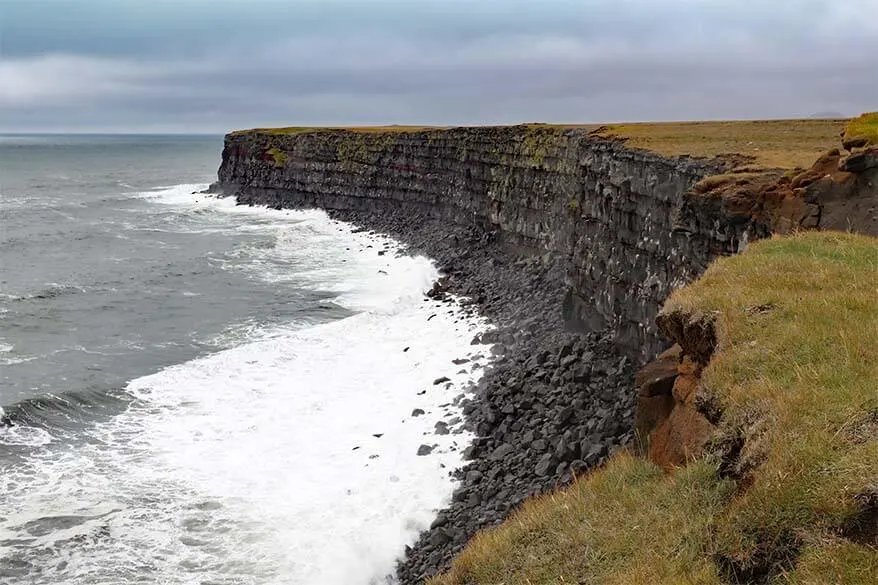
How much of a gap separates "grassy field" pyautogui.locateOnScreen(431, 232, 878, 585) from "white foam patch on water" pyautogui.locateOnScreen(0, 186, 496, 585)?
6322mm

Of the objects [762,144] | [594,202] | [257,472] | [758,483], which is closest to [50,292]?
[257,472]

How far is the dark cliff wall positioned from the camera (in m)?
20.2

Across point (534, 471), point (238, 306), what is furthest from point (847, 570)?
point (238, 306)

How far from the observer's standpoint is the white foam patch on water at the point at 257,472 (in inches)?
584

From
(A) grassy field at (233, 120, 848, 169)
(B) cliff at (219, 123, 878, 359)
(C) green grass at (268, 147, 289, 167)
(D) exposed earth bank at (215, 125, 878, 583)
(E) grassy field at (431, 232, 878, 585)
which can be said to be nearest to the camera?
(E) grassy field at (431, 232, 878, 585)

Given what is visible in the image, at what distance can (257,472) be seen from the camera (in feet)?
60.4

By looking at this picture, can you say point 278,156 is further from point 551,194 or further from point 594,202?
point 594,202

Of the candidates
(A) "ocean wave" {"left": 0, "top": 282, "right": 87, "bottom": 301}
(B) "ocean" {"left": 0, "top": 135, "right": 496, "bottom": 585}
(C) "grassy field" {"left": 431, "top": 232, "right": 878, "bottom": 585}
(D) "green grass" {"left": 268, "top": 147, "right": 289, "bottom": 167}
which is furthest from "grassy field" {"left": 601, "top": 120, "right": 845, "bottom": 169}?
(D) "green grass" {"left": 268, "top": 147, "right": 289, "bottom": 167}

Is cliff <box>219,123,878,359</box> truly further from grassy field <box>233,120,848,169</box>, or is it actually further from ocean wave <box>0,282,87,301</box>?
ocean wave <box>0,282,87,301</box>

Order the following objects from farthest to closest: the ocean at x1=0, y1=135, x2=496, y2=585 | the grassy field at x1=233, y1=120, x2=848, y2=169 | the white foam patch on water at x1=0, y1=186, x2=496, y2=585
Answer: the grassy field at x1=233, y1=120, x2=848, y2=169
the ocean at x1=0, y1=135, x2=496, y2=585
the white foam patch on water at x1=0, y1=186, x2=496, y2=585

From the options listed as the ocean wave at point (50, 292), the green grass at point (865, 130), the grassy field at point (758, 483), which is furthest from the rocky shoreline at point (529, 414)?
the ocean wave at point (50, 292)

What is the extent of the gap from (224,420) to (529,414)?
28.9 ft

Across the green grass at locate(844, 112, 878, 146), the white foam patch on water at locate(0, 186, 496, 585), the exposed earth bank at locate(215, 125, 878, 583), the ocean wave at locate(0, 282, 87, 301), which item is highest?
the green grass at locate(844, 112, 878, 146)

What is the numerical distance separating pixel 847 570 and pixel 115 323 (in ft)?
110
